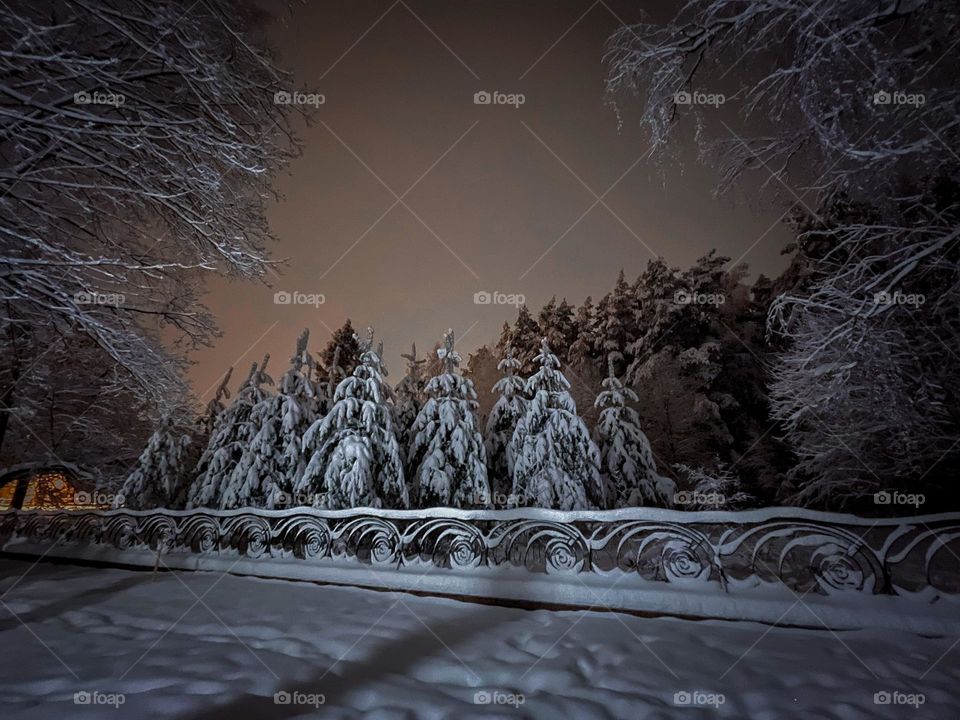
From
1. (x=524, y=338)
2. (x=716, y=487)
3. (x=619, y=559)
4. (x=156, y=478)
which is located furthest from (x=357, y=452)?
(x=524, y=338)

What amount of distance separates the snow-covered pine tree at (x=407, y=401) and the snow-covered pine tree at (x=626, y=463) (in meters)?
5.73

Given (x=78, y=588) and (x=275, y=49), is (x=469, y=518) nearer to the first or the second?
(x=78, y=588)

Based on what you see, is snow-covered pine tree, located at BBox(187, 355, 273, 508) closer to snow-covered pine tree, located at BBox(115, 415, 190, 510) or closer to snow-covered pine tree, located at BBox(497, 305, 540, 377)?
snow-covered pine tree, located at BBox(115, 415, 190, 510)

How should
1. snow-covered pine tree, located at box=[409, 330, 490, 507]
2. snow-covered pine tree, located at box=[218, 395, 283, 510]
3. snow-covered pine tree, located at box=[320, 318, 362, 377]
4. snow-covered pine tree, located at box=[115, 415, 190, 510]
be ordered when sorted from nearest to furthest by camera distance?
snow-covered pine tree, located at box=[409, 330, 490, 507], snow-covered pine tree, located at box=[218, 395, 283, 510], snow-covered pine tree, located at box=[115, 415, 190, 510], snow-covered pine tree, located at box=[320, 318, 362, 377]

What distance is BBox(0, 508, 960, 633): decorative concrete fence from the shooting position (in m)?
4.41

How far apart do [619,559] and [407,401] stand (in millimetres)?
9520

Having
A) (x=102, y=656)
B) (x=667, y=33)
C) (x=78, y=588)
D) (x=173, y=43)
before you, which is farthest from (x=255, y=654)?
(x=667, y=33)

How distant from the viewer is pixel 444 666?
11.3 ft

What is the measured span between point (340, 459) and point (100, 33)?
8.29 m

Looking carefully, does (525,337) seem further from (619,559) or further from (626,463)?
(619,559)

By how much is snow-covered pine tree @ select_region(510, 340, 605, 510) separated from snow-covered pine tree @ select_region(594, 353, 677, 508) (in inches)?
41.1

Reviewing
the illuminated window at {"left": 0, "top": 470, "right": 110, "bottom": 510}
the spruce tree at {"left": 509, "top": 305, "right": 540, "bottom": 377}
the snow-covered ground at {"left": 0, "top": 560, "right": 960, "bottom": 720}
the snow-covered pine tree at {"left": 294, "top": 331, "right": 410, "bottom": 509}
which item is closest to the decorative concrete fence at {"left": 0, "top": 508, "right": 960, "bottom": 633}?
the snow-covered ground at {"left": 0, "top": 560, "right": 960, "bottom": 720}

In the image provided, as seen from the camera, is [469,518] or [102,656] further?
[469,518]

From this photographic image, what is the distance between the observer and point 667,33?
518 cm
